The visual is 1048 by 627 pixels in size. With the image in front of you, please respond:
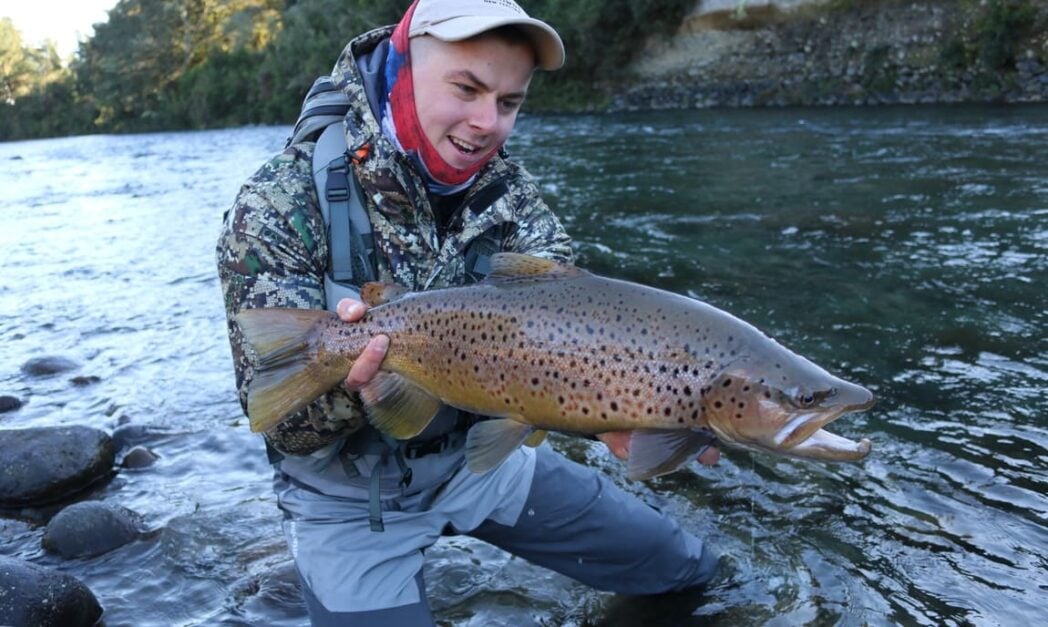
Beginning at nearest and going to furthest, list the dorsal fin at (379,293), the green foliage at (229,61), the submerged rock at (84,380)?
the dorsal fin at (379,293), the submerged rock at (84,380), the green foliage at (229,61)

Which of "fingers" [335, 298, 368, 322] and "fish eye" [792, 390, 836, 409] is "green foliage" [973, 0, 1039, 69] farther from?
"fingers" [335, 298, 368, 322]

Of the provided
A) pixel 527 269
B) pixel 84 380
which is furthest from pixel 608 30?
pixel 527 269

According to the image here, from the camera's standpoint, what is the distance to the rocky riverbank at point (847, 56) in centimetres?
1898

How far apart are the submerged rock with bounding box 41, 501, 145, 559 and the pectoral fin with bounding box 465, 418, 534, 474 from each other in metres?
2.48

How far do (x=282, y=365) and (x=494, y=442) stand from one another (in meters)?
0.60

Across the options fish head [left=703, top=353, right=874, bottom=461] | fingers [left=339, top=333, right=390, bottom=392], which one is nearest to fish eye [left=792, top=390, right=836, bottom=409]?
fish head [left=703, top=353, right=874, bottom=461]

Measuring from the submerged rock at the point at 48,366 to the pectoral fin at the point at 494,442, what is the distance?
215 inches

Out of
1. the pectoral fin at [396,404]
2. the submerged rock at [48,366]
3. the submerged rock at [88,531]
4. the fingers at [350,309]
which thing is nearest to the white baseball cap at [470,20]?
the fingers at [350,309]

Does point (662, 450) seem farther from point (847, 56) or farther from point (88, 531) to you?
point (847, 56)

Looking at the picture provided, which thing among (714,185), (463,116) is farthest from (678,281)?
(463,116)

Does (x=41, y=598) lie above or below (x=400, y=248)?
below

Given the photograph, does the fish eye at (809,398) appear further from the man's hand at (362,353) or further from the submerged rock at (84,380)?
the submerged rock at (84,380)

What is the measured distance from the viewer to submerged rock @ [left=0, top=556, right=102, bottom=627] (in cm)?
324

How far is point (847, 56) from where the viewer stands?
75.0 ft
